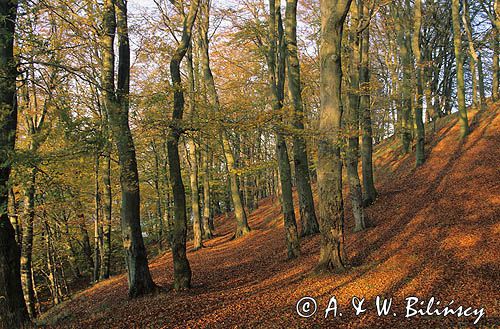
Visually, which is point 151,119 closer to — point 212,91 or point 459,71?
point 212,91

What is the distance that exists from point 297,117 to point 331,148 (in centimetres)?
248

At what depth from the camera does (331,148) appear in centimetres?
823

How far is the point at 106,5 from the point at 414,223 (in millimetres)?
10595

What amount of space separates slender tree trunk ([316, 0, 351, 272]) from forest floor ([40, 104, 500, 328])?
618 mm

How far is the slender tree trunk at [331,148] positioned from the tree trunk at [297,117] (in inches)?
85.4

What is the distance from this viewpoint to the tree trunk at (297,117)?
1211cm

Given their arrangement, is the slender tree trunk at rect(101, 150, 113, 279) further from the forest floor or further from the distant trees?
the forest floor

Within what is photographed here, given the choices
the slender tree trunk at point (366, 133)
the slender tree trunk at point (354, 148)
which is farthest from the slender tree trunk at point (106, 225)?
the slender tree trunk at point (366, 133)

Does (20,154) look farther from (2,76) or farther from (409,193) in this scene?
(409,193)

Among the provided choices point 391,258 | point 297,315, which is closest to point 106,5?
point 297,315

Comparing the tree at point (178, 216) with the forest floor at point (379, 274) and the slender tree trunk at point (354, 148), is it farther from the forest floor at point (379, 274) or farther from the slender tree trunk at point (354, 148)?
the slender tree trunk at point (354, 148)

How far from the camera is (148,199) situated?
2634 centimetres

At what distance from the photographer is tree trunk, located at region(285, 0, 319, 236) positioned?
1211 centimetres

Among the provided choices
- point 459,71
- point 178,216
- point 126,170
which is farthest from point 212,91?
point 459,71
